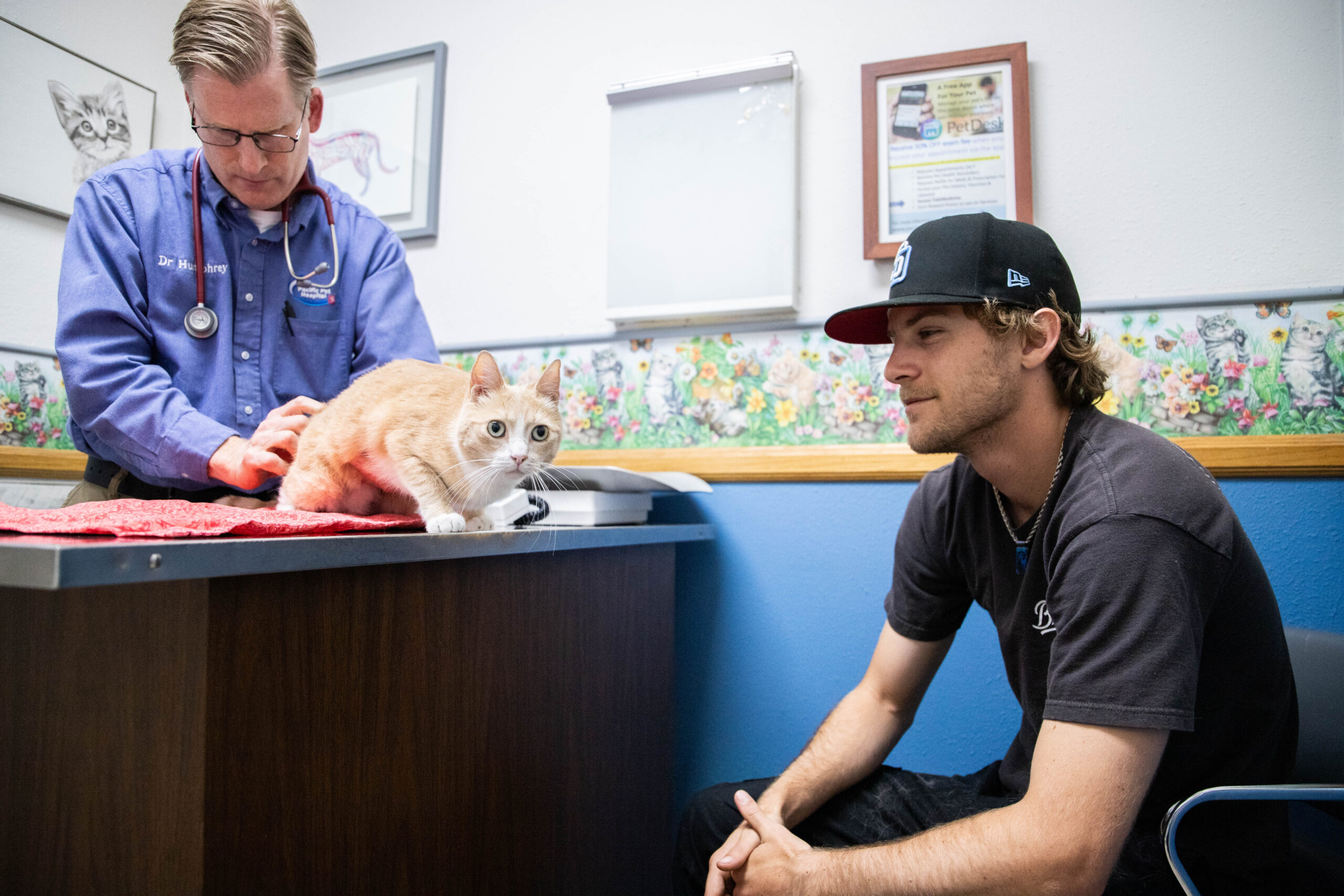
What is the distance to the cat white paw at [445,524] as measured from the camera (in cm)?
98

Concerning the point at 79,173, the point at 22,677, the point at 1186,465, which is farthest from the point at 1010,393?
the point at 79,173

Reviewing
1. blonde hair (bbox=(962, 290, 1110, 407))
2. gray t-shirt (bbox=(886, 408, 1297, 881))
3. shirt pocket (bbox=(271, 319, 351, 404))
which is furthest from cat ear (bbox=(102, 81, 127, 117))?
gray t-shirt (bbox=(886, 408, 1297, 881))

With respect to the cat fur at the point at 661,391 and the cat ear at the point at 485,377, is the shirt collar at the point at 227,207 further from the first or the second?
the cat fur at the point at 661,391

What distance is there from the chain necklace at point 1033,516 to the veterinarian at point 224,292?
101 cm

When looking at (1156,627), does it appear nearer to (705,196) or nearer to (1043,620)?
(1043,620)

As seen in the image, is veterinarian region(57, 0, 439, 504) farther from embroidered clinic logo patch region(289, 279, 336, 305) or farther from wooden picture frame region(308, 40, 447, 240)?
wooden picture frame region(308, 40, 447, 240)

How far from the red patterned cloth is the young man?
68 centimetres

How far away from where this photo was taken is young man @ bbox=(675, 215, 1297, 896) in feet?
2.50

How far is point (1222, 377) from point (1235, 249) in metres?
0.25

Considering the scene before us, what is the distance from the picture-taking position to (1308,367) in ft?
4.45

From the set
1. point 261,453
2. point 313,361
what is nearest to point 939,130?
point 313,361

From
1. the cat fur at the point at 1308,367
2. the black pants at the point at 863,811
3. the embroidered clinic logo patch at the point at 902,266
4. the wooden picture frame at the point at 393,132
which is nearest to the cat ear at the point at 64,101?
the wooden picture frame at the point at 393,132

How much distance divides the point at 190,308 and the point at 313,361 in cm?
20

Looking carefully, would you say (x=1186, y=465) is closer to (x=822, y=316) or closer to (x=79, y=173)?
(x=822, y=316)
